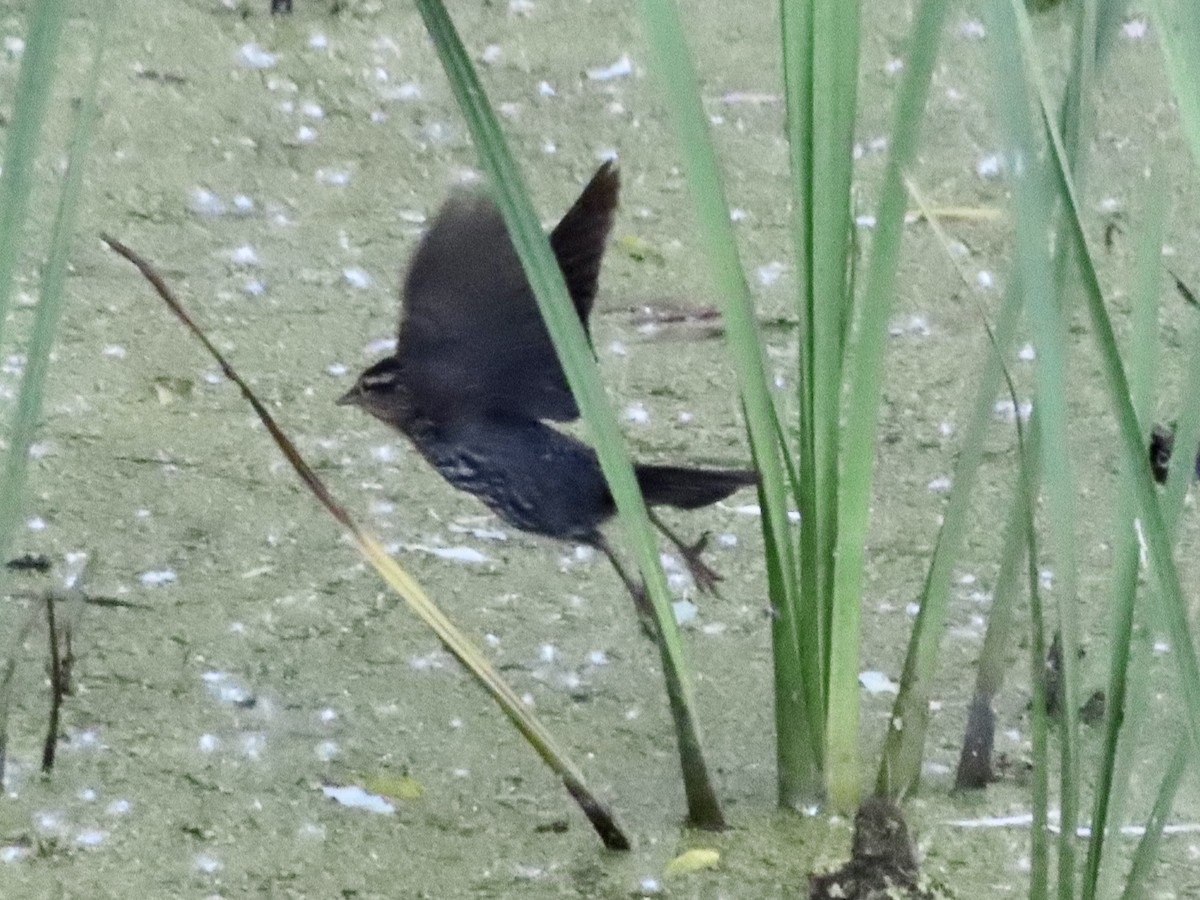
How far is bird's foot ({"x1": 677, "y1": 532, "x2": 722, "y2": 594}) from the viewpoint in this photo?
47.3 inches

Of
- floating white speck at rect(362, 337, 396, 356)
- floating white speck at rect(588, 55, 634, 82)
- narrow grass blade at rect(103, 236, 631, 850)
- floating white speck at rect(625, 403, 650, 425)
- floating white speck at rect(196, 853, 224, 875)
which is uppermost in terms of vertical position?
floating white speck at rect(588, 55, 634, 82)

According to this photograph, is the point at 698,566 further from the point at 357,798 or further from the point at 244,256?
the point at 244,256

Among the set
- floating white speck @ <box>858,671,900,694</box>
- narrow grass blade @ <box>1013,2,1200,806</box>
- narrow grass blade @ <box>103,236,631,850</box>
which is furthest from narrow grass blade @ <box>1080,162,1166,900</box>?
floating white speck @ <box>858,671,900,694</box>

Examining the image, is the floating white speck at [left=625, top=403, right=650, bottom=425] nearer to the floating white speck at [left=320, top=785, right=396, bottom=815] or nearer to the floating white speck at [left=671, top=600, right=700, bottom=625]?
the floating white speck at [left=671, top=600, right=700, bottom=625]

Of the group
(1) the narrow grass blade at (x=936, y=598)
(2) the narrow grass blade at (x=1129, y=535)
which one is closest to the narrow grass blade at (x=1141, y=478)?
(2) the narrow grass blade at (x=1129, y=535)

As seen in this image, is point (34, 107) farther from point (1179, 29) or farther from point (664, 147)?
point (664, 147)

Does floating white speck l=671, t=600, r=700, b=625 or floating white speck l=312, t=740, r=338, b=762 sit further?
floating white speck l=671, t=600, r=700, b=625

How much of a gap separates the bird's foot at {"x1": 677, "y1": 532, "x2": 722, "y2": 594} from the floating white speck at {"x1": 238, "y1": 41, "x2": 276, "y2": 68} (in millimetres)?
1096

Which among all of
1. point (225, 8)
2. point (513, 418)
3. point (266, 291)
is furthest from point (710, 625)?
point (225, 8)

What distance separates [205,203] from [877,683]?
96cm

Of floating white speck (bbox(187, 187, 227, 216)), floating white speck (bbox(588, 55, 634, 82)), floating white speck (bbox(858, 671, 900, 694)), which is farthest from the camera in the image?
floating white speck (bbox(588, 55, 634, 82))

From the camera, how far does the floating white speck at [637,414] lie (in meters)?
1.47

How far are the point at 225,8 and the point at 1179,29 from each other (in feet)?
6.15

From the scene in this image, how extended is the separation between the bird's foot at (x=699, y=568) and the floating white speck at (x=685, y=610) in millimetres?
14
